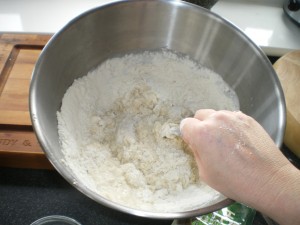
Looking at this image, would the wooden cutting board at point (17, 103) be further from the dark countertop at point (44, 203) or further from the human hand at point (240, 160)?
the human hand at point (240, 160)

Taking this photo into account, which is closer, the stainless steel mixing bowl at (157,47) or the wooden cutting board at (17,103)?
the stainless steel mixing bowl at (157,47)

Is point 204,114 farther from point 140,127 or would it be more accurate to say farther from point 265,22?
point 265,22

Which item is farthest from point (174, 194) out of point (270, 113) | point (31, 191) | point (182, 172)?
point (31, 191)

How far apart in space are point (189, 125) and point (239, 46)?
0.29 metres

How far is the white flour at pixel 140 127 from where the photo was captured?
0.69 meters

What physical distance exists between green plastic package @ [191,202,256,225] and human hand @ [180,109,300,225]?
0.23 metres

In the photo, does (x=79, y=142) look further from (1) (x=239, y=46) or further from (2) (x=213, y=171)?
(1) (x=239, y=46)

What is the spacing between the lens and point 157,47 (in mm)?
904

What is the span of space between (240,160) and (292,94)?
464 millimetres

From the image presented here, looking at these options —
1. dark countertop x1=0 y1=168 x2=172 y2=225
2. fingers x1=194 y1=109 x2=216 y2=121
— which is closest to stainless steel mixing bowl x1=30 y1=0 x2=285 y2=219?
fingers x1=194 y1=109 x2=216 y2=121

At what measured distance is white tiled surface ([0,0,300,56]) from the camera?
1.14 metres

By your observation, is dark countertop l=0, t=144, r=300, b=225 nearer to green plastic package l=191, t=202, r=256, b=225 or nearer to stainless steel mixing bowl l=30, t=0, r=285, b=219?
green plastic package l=191, t=202, r=256, b=225

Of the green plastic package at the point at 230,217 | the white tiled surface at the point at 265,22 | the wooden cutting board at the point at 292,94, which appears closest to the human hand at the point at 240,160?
the green plastic package at the point at 230,217

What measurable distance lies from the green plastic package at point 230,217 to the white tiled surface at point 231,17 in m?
0.58
